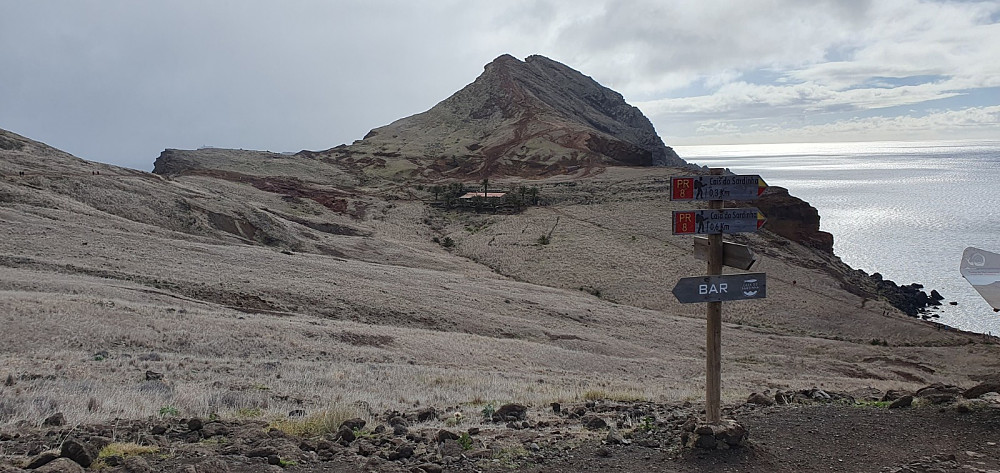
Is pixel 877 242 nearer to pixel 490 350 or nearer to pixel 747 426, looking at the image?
pixel 490 350

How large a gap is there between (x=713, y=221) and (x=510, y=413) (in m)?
4.14

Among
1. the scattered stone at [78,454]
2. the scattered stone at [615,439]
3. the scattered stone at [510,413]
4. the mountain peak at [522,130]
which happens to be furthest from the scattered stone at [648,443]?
the mountain peak at [522,130]

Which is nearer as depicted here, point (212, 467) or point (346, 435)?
point (212, 467)

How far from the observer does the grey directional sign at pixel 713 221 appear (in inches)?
336

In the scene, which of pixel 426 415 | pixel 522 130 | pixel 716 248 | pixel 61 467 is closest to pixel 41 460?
pixel 61 467

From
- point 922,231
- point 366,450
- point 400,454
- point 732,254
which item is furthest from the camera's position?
point 922,231

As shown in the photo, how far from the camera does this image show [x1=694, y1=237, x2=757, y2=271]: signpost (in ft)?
27.3

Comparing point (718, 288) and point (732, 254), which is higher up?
point (732, 254)

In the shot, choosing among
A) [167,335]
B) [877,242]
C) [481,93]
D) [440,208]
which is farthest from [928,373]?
[481,93]

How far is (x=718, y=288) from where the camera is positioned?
8383mm

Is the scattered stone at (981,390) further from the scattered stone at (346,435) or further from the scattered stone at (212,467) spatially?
the scattered stone at (212,467)

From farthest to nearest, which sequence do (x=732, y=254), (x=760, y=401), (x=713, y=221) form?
(x=760, y=401) < (x=732, y=254) < (x=713, y=221)

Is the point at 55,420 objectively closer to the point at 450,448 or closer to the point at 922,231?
the point at 450,448

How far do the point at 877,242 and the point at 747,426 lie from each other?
296 ft
